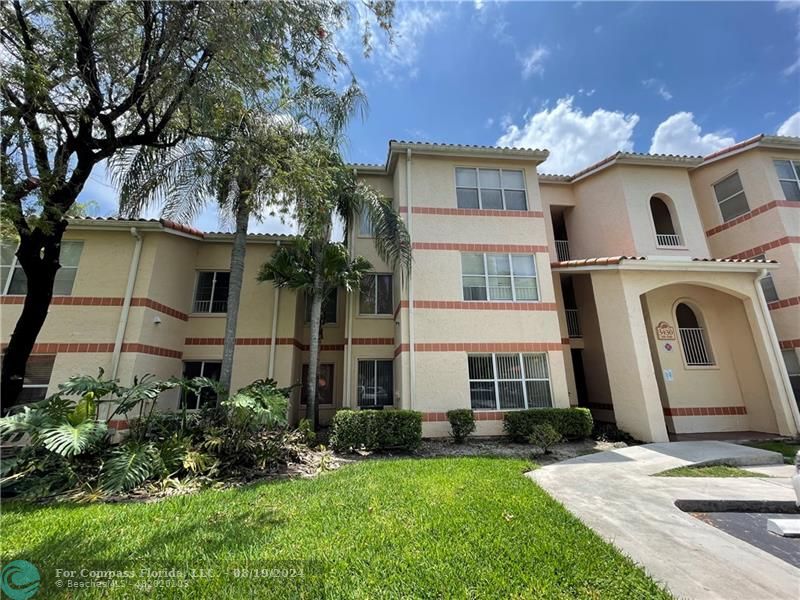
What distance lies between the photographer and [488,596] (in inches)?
112

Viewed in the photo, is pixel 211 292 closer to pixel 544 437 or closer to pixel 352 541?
pixel 352 541

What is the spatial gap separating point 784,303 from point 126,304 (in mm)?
23375

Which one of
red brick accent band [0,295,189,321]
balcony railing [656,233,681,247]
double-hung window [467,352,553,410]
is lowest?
double-hung window [467,352,553,410]

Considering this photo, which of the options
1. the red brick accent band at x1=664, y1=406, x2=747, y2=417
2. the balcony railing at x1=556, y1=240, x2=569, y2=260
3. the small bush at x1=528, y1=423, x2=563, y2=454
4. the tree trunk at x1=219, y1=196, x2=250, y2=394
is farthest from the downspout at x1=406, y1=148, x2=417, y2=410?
the red brick accent band at x1=664, y1=406, x2=747, y2=417

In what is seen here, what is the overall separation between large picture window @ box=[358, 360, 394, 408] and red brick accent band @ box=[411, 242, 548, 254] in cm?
471

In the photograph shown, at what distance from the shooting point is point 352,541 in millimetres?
3857

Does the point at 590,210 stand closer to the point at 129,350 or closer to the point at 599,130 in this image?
the point at 599,130

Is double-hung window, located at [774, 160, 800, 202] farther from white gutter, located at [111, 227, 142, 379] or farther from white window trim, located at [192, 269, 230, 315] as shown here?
white gutter, located at [111, 227, 142, 379]

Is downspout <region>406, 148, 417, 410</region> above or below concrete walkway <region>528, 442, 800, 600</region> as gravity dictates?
above

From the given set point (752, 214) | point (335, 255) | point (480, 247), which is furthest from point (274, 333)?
point (752, 214)

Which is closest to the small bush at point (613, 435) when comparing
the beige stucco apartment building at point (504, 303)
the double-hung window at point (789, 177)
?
the beige stucco apartment building at point (504, 303)

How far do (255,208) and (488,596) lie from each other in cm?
937

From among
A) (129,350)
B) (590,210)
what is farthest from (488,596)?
(590,210)

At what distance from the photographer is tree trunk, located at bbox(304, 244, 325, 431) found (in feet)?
34.5
